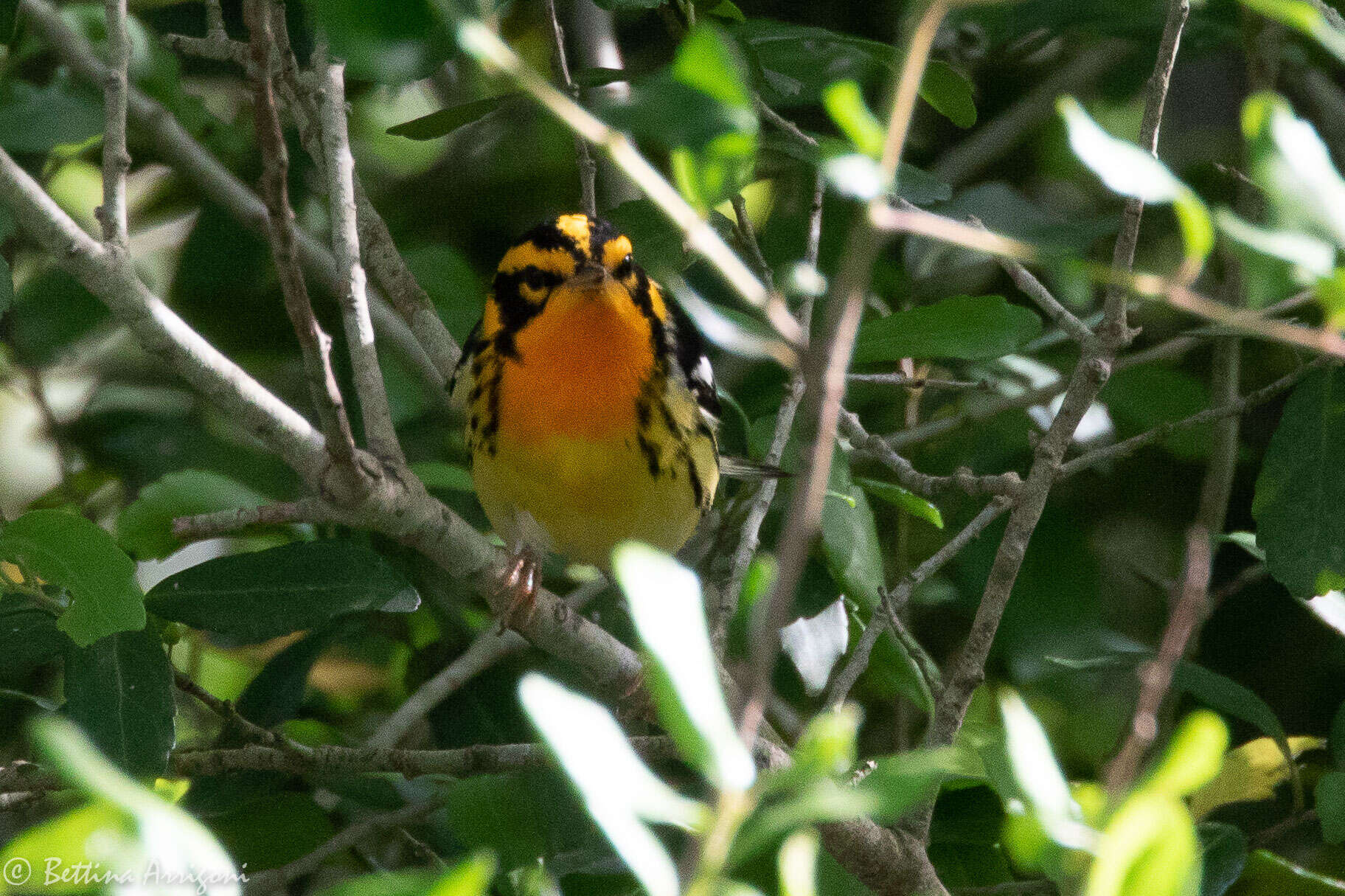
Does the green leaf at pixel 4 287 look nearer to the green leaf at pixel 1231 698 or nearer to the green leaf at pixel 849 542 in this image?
the green leaf at pixel 849 542

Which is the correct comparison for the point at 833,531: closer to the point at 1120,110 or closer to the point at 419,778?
the point at 419,778

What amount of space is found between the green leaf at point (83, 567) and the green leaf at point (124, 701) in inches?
10.7

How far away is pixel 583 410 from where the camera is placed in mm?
2758

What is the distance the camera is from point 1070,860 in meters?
0.92

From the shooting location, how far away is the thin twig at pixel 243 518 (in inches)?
55.3

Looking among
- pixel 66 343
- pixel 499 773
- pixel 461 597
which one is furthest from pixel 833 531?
pixel 66 343

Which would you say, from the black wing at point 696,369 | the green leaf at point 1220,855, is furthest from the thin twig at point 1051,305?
the black wing at point 696,369

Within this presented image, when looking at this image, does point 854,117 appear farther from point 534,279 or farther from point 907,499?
point 534,279

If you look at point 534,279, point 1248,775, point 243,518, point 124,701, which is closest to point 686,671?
point 243,518

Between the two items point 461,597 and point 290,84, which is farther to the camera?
point 461,597

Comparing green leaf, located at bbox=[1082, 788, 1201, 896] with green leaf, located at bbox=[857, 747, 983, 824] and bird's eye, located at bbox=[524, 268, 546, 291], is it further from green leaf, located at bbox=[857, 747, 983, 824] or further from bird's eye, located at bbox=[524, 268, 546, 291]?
bird's eye, located at bbox=[524, 268, 546, 291]

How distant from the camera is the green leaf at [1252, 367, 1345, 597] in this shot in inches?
86.1

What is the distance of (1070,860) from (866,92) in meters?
2.58

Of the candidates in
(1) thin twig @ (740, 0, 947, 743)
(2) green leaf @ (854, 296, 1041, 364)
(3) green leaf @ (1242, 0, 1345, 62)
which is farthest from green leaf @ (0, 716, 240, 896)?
(2) green leaf @ (854, 296, 1041, 364)
